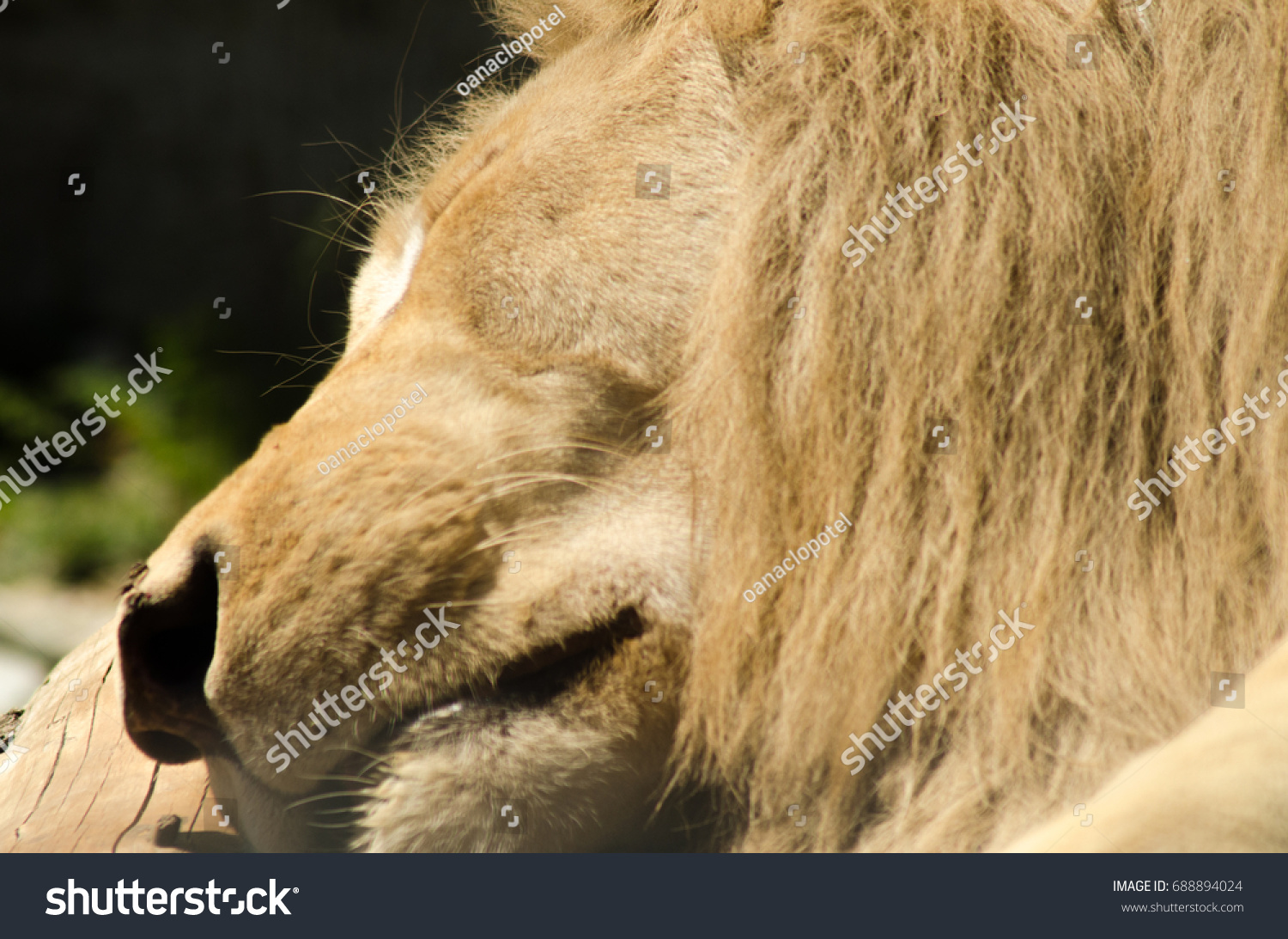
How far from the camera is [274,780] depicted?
123 centimetres

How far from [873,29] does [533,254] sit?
460mm

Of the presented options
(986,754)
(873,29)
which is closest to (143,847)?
(986,754)

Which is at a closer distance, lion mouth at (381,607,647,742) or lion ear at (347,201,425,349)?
lion mouth at (381,607,647,742)

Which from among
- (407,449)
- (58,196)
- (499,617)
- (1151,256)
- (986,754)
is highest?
(58,196)

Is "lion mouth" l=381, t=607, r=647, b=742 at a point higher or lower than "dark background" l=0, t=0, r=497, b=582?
lower

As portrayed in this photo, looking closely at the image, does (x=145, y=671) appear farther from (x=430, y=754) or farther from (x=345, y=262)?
(x=345, y=262)

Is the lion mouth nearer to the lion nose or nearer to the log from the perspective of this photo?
the lion nose

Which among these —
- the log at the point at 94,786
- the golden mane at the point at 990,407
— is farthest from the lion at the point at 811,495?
the log at the point at 94,786

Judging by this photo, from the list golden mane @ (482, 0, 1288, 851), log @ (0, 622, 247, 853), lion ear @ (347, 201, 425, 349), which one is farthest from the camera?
A: lion ear @ (347, 201, 425, 349)

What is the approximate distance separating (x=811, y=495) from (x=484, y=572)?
1.20 ft

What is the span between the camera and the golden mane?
43.7 inches

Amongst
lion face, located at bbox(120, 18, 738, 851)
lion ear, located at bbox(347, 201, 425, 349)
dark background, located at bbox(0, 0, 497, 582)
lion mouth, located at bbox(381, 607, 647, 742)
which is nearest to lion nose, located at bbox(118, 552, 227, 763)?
lion face, located at bbox(120, 18, 738, 851)

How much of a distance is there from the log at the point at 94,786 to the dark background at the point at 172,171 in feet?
10.6

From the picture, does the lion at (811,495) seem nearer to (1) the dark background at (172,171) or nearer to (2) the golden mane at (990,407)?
(2) the golden mane at (990,407)
